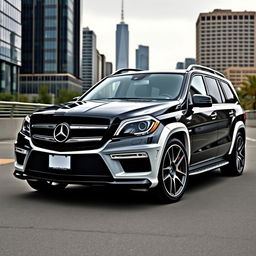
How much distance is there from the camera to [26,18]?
460 ft

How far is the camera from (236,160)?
839cm

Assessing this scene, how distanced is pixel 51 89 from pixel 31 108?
120 metres

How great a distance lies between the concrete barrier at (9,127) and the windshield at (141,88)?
34.0ft

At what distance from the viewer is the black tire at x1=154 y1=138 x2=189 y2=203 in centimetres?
575

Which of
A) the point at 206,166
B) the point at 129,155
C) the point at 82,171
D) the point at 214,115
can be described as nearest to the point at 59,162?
the point at 82,171

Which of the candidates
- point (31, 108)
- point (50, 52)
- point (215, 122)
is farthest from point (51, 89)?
point (215, 122)

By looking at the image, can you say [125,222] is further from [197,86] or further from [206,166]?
[197,86]

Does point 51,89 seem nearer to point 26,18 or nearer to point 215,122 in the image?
point 26,18

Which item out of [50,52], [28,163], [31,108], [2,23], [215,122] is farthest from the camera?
[50,52]

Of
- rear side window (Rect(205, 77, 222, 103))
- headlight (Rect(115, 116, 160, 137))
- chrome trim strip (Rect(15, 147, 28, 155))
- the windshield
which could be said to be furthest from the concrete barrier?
headlight (Rect(115, 116, 160, 137))

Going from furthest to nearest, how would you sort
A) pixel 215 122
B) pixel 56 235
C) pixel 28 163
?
pixel 215 122, pixel 28 163, pixel 56 235

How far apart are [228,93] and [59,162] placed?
13.3ft

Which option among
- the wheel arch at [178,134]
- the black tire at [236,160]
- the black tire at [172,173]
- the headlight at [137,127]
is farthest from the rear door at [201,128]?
the black tire at [236,160]

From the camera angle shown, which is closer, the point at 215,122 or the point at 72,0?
the point at 215,122
